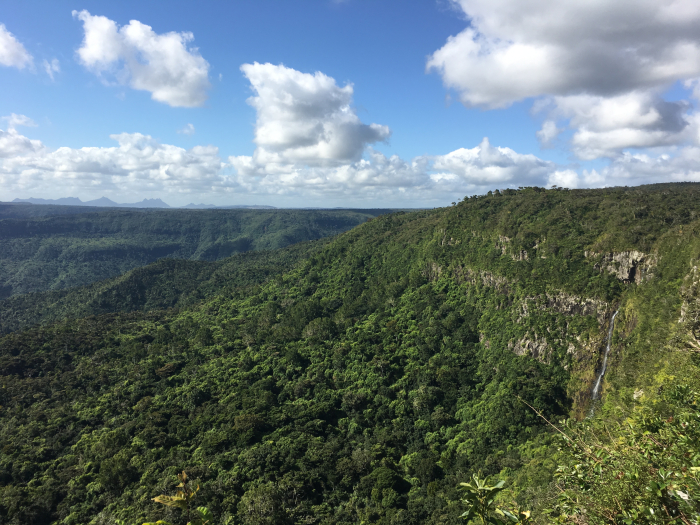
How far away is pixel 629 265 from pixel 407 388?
4290 centimetres

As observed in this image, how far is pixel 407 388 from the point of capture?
2714 inches

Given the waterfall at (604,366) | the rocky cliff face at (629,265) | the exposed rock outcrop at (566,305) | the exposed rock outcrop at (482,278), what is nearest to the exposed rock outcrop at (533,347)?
the exposed rock outcrop at (566,305)

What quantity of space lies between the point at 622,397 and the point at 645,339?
1097 cm

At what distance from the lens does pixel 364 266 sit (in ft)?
385

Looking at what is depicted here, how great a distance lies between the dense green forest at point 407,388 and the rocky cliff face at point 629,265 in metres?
0.29

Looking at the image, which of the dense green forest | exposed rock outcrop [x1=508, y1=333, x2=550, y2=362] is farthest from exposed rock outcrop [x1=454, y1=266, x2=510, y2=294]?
→ exposed rock outcrop [x1=508, y1=333, x2=550, y2=362]

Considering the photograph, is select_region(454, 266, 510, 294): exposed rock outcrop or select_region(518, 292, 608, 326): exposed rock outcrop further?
select_region(454, 266, 510, 294): exposed rock outcrop

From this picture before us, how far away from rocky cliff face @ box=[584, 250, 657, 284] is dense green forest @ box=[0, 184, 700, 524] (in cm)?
29

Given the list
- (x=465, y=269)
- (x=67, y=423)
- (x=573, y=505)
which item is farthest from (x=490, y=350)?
(x=67, y=423)

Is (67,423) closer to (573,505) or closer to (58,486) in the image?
(58,486)

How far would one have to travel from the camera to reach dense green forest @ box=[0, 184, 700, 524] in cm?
3625

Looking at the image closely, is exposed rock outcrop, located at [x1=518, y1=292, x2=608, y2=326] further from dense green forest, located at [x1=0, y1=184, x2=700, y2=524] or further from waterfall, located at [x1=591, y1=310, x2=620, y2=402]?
waterfall, located at [x1=591, y1=310, x2=620, y2=402]

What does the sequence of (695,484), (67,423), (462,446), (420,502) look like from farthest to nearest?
(67,423), (462,446), (420,502), (695,484)

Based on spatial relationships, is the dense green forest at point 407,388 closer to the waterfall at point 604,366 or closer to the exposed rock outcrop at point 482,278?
the exposed rock outcrop at point 482,278
